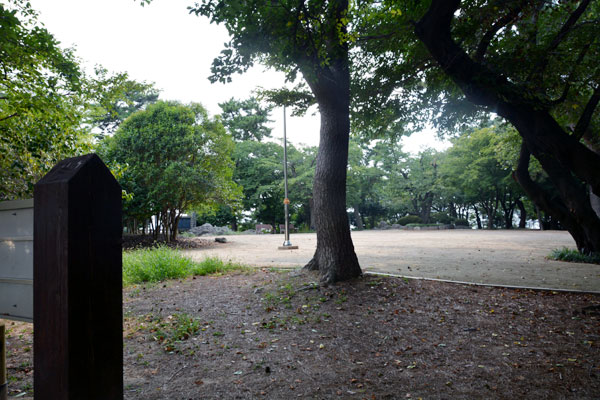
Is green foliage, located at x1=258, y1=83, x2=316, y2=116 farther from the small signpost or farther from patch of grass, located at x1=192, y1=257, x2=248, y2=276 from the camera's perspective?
the small signpost

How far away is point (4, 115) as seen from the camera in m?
5.71

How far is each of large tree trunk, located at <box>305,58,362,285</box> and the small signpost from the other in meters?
4.70

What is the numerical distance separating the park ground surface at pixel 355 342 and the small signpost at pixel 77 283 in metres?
1.63

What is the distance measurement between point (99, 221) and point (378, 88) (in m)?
7.45

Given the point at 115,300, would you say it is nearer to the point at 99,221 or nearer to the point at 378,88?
the point at 99,221

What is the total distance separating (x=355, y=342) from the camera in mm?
3902

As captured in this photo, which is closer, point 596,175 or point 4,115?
point 596,175

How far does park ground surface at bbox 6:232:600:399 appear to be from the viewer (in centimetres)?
296

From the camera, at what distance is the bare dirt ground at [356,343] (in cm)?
295

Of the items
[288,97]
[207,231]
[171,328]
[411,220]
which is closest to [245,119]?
[207,231]

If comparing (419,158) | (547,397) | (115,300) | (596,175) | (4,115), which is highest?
(419,158)

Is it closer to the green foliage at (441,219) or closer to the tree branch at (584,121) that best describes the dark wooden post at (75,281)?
the tree branch at (584,121)

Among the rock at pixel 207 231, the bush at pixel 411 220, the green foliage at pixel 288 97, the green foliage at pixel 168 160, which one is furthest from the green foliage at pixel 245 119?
the green foliage at pixel 288 97

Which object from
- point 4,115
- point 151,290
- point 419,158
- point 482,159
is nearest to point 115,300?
point 151,290
